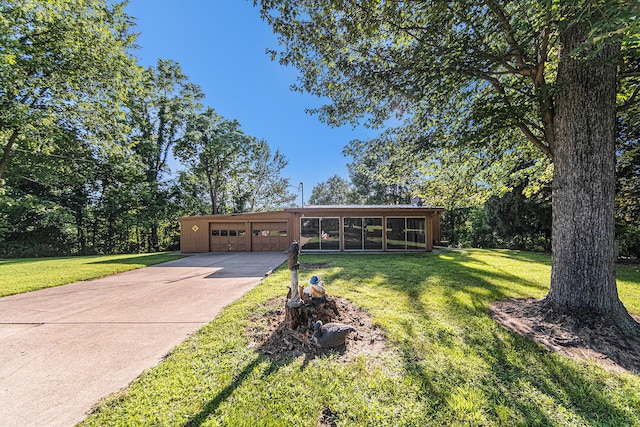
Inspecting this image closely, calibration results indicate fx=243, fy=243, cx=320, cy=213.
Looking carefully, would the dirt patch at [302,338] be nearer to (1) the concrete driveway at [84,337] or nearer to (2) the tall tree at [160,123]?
(1) the concrete driveway at [84,337]

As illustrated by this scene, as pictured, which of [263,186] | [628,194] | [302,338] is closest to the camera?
[302,338]

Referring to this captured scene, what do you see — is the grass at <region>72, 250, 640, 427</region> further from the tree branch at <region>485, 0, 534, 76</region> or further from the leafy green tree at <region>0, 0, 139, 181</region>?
the leafy green tree at <region>0, 0, 139, 181</region>

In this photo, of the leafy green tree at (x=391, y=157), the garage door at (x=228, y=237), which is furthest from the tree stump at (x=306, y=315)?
the garage door at (x=228, y=237)

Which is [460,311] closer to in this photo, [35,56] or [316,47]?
[316,47]

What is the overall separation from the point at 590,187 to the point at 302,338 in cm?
452

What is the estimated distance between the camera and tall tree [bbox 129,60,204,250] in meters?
18.9

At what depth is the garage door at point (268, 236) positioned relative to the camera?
15.2 metres

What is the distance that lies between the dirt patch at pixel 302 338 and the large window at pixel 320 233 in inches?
369

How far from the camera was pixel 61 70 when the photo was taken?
31.0ft

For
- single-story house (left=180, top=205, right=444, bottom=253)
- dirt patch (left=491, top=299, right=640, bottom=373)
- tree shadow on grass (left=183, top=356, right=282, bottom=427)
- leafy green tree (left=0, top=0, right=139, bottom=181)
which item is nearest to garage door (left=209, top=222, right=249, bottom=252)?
single-story house (left=180, top=205, right=444, bottom=253)

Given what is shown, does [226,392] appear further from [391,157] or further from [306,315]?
[391,157]

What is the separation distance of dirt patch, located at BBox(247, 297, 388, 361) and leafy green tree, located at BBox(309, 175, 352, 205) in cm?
3121

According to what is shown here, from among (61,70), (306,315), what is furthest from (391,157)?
(61,70)

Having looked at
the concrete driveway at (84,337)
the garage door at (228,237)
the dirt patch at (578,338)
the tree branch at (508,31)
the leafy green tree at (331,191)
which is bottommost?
the dirt patch at (578,338)
